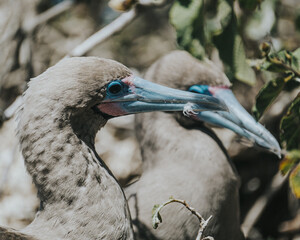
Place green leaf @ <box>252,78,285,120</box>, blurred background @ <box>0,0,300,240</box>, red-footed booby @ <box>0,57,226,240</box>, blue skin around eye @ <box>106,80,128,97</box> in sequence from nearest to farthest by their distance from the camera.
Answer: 1. red-footed booby @ <box>0,57,226,240</box>
2. blue skin around eye @ <box>106,80,128,97</box>
3. green leaf @ <box>252,78,285,120</box>
4. blurred background @ <box>0,0,300,240</box>

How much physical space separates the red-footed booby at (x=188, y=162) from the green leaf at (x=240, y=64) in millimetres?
258

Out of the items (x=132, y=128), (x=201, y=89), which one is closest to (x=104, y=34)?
(x=201, y=89)

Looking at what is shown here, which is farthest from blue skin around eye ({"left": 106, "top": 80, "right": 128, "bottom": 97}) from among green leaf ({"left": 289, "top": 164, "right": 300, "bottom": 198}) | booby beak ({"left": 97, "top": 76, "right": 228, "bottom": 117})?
green leaf ({"left": 289, "top": 164, "right": 300, "bottom": 198})

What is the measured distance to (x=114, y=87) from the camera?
2893 millimetres

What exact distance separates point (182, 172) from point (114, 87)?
867mm

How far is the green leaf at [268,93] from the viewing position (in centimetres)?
298

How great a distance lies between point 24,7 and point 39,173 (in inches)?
116

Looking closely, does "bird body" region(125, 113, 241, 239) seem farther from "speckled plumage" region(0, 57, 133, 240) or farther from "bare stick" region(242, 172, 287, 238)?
"bare stick" region(242, 172, 287, 238)

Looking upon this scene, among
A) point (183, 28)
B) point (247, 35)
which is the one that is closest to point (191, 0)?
point (183, 28)

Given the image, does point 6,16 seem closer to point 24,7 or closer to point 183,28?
point 24,7

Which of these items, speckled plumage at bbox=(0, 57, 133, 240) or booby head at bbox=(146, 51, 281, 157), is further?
booby head at bbox=(146, 51, 281, 157)

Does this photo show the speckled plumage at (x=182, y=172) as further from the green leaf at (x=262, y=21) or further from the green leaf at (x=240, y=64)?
the green leaf at (x=262, y=21)

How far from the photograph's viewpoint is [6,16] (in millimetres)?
5742

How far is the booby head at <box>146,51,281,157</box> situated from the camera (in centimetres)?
365
